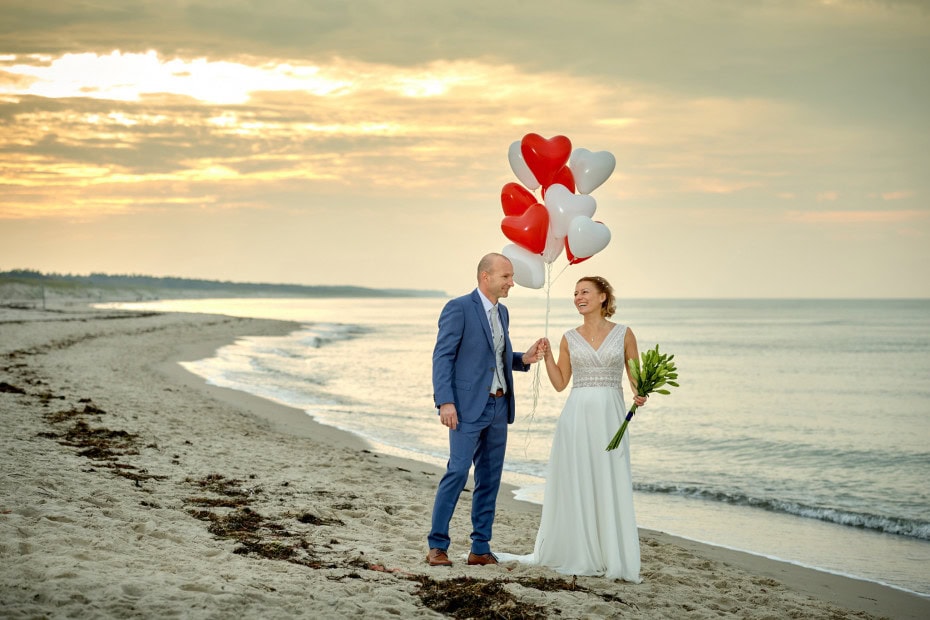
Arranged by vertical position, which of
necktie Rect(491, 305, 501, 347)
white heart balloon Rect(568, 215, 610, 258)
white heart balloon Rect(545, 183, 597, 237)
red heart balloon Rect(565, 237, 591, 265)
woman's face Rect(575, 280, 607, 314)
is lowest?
necktie Rect(491, 305, 501, 347)

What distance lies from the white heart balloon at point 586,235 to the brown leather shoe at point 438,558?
7.89ft

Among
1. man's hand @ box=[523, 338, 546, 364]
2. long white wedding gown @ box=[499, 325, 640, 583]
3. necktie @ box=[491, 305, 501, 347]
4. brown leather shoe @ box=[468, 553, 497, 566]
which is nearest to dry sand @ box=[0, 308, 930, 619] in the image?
brown leather shoe @ box=[468, 553, 497, 566]

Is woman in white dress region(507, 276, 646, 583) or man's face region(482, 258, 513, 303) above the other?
man's face region(482, 258, 513, 303)

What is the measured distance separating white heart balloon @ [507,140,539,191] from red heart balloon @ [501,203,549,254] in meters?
0.42

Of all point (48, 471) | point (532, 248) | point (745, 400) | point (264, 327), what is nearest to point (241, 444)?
point (48, 471)

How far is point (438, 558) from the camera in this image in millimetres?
5516

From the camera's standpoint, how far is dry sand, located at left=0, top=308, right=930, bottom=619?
4.30 metres

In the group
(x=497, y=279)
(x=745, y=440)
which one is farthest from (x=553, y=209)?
(x=745, y=440)

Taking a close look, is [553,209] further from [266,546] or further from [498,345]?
[266,546]

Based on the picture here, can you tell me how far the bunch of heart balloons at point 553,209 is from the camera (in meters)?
5.93

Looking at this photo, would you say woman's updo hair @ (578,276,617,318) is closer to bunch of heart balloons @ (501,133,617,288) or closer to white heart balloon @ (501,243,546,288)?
bunch of heart balloons @ (501,133,617,288)

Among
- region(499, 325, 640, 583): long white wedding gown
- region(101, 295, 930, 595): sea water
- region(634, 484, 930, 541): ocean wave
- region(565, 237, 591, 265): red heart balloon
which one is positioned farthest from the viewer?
region(634, 484, 930, 541): ocean wave

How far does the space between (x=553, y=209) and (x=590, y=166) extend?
1.50 ft

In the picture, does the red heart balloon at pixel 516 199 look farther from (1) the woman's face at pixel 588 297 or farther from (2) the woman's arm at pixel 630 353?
(2) the woman's arm at pixel 630 353
